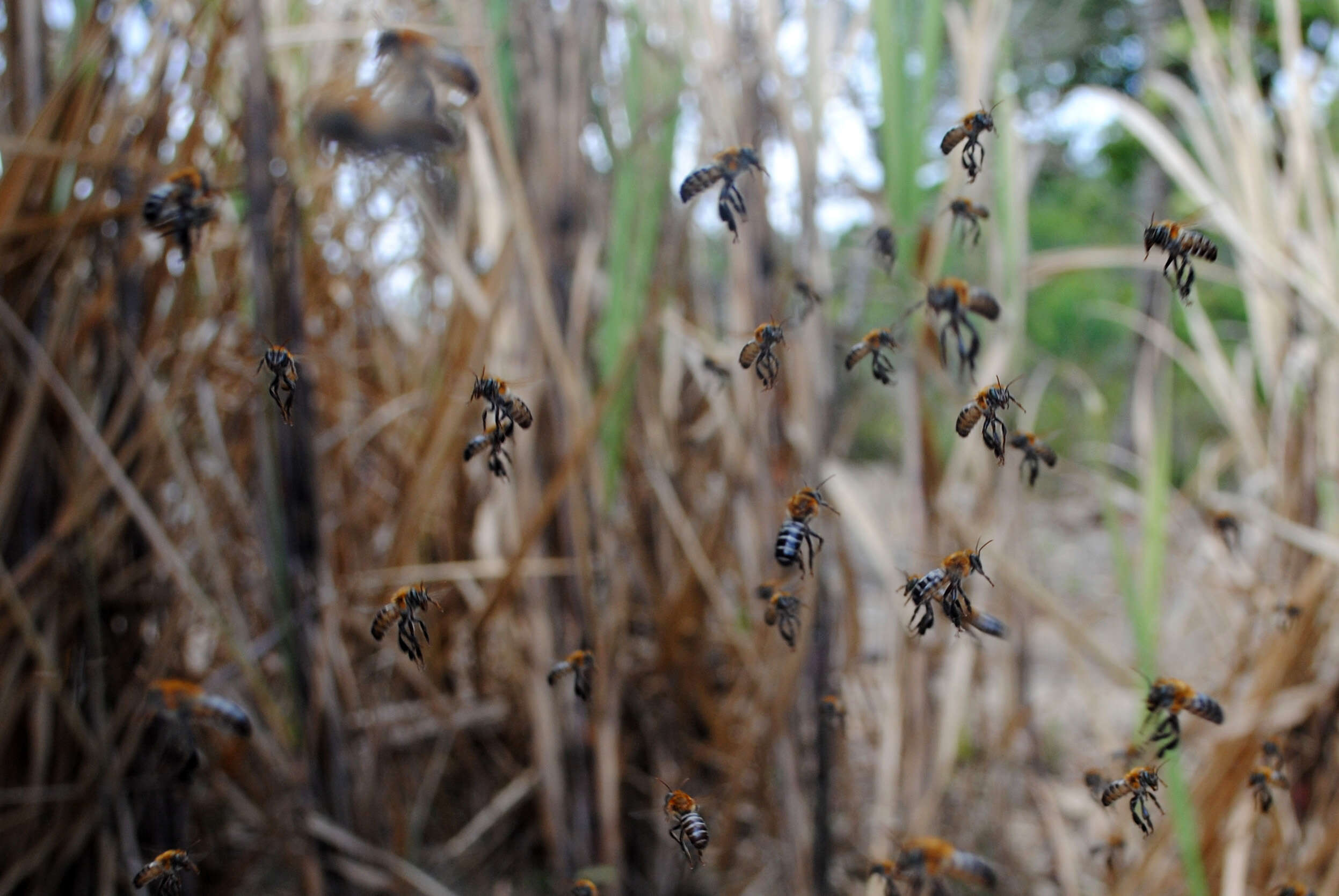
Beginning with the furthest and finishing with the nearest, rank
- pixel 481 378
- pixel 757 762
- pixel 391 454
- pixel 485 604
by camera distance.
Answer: pixel 391 454
pixel 757 762
pixel 485 604
pixel 481 378

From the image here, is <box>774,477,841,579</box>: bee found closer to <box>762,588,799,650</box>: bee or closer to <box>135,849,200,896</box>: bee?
<box>762,588,799,650</box>: bee

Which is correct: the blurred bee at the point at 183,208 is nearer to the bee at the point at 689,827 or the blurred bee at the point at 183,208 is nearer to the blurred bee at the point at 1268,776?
the bee at the point at 689,827

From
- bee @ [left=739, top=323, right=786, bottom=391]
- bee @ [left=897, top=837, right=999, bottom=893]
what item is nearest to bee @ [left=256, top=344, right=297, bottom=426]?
bee @ [left=739, top=323, right=786, bottom=391]

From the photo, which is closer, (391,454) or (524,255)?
(524,255)

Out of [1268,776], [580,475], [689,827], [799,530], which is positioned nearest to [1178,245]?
[799,530]

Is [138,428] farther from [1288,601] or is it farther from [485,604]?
[1288,601]

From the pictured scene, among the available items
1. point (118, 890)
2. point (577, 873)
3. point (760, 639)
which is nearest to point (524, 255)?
point (760, 639)
